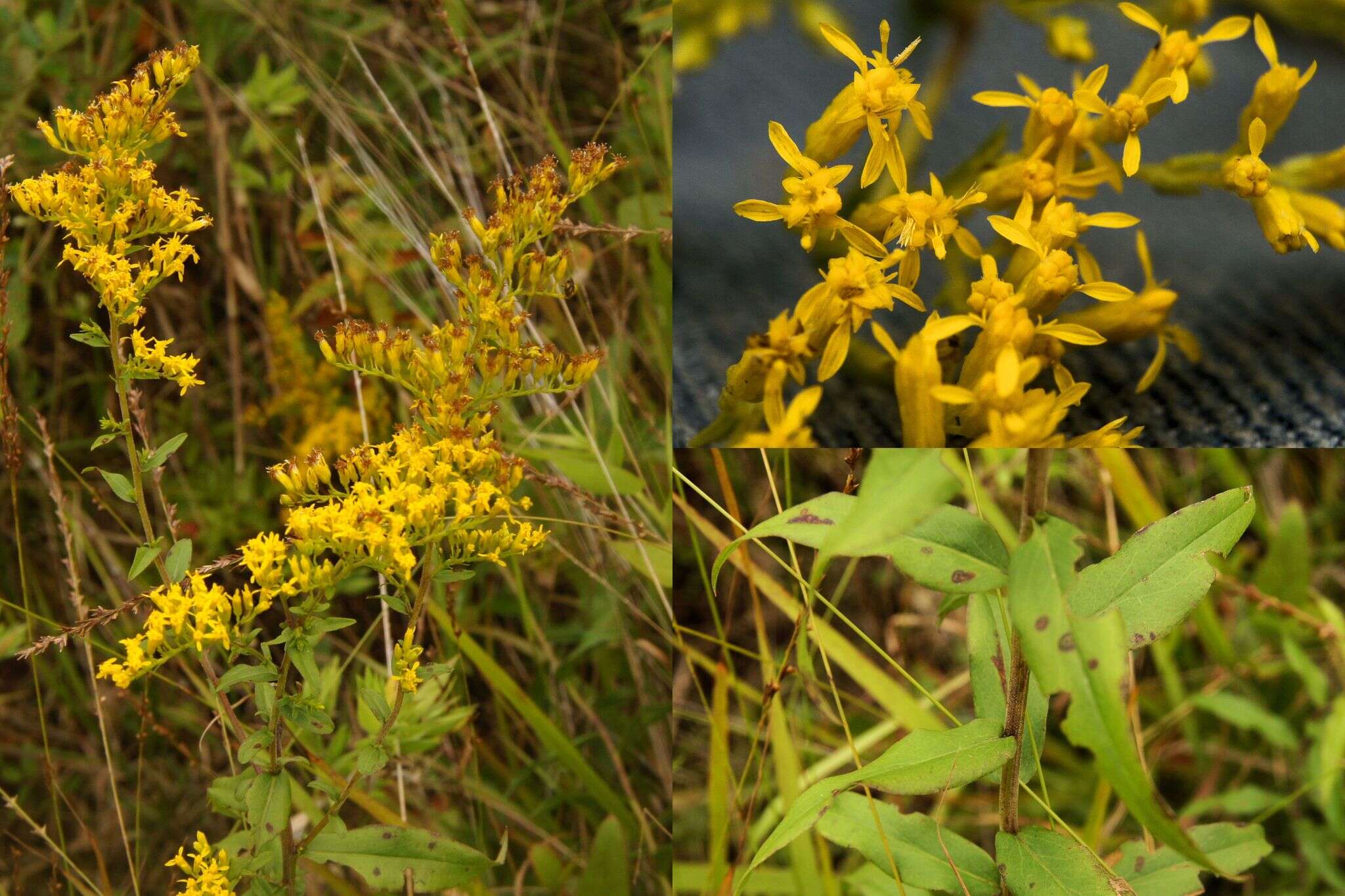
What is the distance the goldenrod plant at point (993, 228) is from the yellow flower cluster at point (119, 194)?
15.5 inches

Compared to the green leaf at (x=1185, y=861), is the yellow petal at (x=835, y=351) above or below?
above

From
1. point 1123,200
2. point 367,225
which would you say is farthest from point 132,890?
point 1123,200

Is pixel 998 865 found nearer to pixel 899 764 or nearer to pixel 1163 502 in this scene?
pixel 899 764

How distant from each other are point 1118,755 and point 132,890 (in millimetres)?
1043

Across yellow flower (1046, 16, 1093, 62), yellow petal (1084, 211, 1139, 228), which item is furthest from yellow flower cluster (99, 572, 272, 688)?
yellow flower (1046, 16, 1093, 62)

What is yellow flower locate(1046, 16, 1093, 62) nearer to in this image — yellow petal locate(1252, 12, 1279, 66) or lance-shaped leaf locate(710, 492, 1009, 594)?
yellow petal locate(1252, 12, 1279, 66)

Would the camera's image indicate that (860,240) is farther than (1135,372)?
No

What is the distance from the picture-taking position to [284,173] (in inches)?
44.2

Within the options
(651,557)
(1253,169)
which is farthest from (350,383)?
(1253,169)

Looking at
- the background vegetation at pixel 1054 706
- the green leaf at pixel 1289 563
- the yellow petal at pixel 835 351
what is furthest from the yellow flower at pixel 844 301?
the green leaf at pixel 1289 563

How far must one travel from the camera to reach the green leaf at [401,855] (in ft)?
2.29

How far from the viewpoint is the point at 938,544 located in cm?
57

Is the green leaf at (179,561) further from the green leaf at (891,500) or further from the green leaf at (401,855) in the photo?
the green leaf at (891,500)

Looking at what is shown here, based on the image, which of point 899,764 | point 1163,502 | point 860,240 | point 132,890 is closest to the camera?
point 899,764
